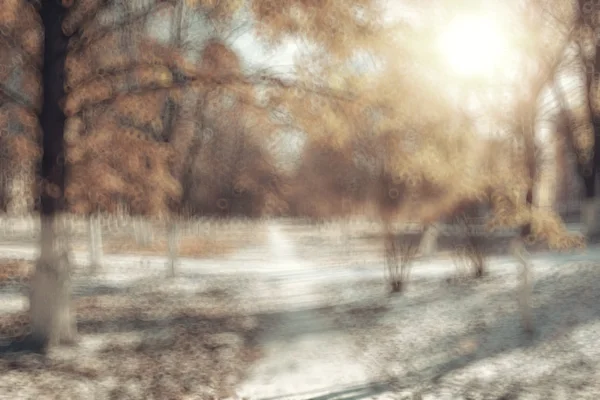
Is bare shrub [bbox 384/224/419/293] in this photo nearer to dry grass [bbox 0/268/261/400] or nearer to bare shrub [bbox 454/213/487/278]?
bare shrub [bbox 454/213/487/278]

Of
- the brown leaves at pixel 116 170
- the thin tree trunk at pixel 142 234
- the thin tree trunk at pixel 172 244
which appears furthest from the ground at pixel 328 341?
the thin tree trunk at pixel 142 234

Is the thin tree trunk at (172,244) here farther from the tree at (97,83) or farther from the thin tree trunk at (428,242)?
the thin tree trunk at (428,242)

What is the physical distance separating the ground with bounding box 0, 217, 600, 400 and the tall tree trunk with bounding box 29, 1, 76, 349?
2.10 feet

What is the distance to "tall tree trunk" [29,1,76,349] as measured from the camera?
7141 millimetres

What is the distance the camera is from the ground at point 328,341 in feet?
19.6

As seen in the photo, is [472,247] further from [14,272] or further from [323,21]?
[14,272]

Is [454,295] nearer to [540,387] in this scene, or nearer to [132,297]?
[540,387]

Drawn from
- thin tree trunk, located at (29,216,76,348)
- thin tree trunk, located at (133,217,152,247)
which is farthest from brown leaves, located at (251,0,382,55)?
thin tree trunk, located at (133,217,152,247)

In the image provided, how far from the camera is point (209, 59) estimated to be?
7426mm

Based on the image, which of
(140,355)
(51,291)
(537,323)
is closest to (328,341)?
(140,355)

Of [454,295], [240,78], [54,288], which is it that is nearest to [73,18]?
[240,78]

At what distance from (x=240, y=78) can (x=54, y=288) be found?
3.65m

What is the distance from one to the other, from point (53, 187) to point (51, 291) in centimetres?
135

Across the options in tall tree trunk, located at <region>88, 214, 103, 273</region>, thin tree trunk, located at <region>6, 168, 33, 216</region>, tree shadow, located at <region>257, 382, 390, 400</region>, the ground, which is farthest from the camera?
tall tree trunk, located at <region>88, 214, 103, 273</region>
